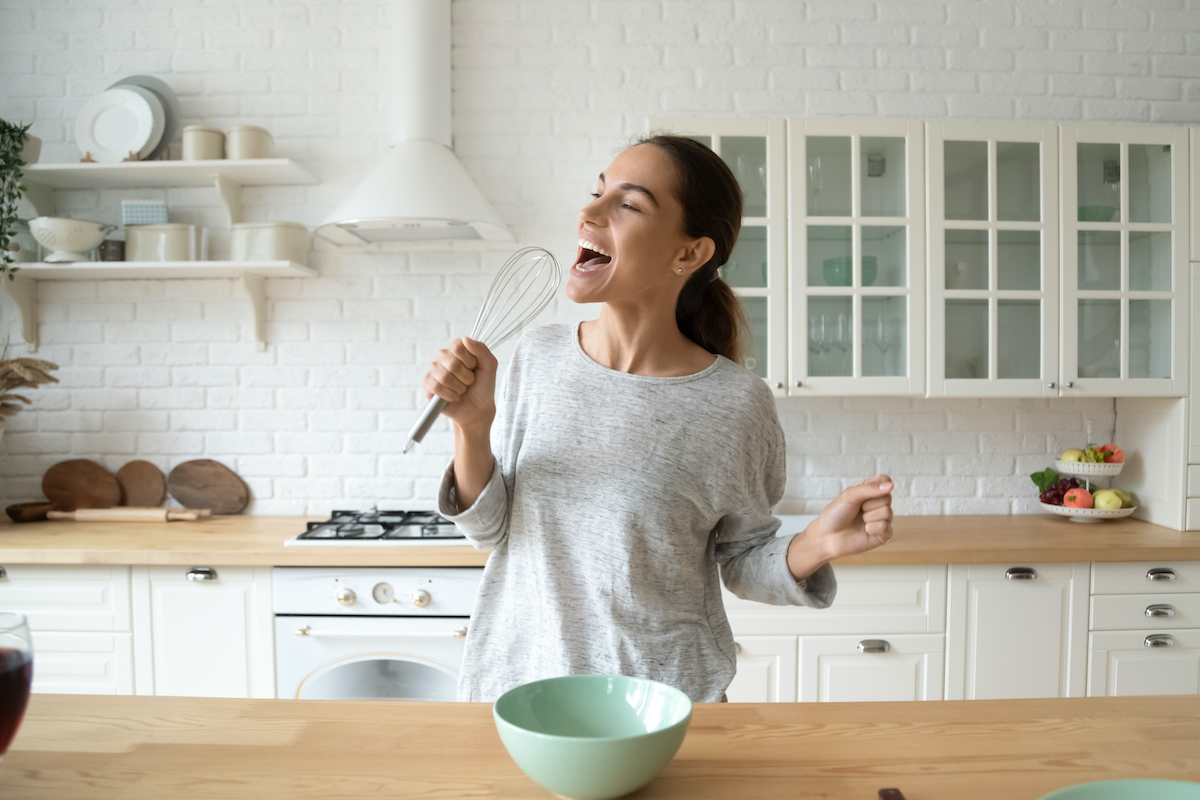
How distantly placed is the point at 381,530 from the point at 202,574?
47cm

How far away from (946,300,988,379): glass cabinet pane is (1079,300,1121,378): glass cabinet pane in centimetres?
31

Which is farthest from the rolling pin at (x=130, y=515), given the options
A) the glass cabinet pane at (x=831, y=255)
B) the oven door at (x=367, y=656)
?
the glass cabinet pane at (x=831, y=255)

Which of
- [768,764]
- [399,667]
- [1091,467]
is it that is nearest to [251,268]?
[399,667]

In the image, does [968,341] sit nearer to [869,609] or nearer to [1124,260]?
[1124,260]

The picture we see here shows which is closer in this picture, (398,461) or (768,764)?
(768,764)

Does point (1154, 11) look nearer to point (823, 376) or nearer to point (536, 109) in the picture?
point (823, 376)

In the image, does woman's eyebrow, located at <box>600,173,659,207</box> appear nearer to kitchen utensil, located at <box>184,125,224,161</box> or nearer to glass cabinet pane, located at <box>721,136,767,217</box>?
glass cabinet pane, located at <box>721,136,767,217</box>

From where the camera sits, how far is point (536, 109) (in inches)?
105

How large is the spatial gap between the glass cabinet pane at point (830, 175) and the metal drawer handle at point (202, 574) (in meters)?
1.99

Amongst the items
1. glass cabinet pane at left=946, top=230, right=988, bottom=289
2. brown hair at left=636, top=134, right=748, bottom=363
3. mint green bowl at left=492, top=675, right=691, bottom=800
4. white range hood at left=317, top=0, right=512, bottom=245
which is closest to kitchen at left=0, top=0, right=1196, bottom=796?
white range hood at left=317, top=0, right=512, bottom=245

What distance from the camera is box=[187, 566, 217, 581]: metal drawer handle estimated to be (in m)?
2.13

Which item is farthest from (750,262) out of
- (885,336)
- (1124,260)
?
(1124,260)

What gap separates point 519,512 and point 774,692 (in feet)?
4.38

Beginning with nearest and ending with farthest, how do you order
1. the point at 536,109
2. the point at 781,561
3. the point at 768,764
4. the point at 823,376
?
the point at 768,764 < the point at 781,561 < the point at 823,376 < the point at 536,109
